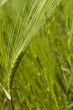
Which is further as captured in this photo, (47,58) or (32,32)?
(47,58)

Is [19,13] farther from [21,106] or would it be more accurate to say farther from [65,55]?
[21,106]

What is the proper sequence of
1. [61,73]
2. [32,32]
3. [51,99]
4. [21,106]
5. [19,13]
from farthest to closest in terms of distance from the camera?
1. [21,106]
2. [61,73]
3. [51,99]
4. [19,13]
5. [32,32]

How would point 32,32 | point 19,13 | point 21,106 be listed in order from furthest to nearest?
point 21,106
point 19,13
point 32,32

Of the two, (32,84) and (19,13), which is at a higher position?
(19,13)

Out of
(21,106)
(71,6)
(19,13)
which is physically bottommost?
(21,106)

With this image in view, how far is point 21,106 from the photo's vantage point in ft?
4.66

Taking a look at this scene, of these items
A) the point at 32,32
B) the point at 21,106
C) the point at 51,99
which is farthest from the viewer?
the point at 21,106

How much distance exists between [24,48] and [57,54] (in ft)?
1.54

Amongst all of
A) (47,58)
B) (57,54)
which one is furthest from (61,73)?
(47,58)

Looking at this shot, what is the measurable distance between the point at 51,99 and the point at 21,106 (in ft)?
1.17

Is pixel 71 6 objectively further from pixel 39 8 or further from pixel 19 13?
pixel 39 8

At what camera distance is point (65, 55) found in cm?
124

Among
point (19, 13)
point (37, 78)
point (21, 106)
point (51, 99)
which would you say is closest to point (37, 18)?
point (19, 13)

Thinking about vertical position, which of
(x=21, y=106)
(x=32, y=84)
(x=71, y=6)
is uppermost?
(x=71, y=6)
